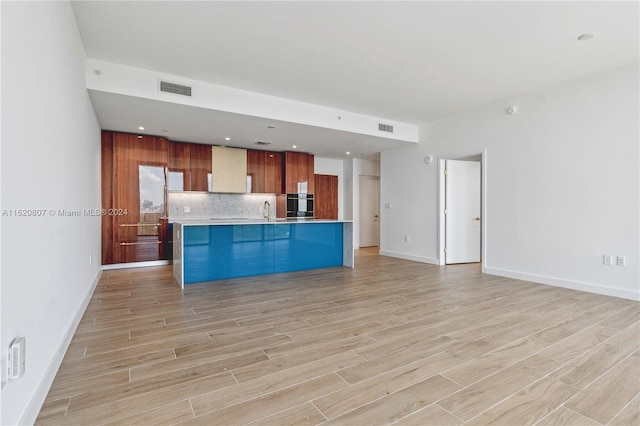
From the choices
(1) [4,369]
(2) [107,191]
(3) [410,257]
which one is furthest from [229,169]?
(1) [4,369]

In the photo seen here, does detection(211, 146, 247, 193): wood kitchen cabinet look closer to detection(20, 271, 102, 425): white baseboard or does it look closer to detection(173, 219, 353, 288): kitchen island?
detection(173, 219, 353, 288): kitchen island

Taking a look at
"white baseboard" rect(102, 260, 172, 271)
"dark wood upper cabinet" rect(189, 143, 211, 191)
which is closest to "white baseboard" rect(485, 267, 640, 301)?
"dark wood upper cabinet" rect(189, 143, 211, 191)

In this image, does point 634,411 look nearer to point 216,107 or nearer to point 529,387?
point 529,387

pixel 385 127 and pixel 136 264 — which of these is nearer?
pixel 136 264

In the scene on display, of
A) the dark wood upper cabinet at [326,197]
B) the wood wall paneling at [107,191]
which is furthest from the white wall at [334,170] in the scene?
the wood wall paneling at [107,191]

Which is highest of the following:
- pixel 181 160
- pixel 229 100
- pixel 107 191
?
pixel 229 100

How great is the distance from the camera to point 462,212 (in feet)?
20.7

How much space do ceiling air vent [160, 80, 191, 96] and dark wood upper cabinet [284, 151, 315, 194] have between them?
362cm

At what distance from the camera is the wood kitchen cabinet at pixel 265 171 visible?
24.2ft

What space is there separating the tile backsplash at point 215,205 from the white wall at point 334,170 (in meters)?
1.71

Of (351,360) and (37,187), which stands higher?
(37,187)

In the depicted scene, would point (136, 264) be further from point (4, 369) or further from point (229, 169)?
point (4, 369)

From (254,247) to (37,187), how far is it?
133 inches

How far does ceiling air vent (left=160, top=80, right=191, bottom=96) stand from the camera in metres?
4.00
